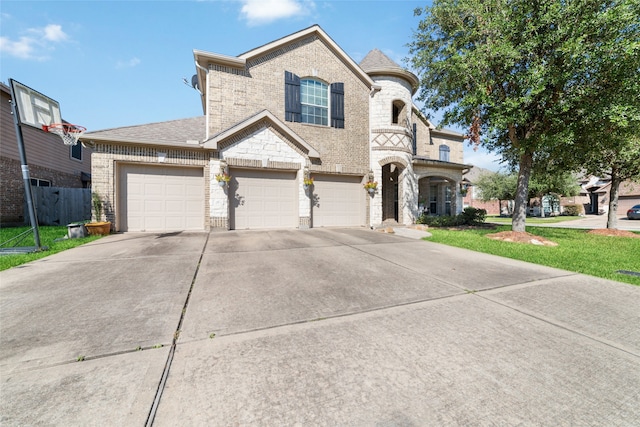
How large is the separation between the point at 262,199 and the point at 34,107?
7.08m

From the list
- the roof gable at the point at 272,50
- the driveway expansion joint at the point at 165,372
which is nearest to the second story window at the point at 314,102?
the roof gable at the point at 272,50

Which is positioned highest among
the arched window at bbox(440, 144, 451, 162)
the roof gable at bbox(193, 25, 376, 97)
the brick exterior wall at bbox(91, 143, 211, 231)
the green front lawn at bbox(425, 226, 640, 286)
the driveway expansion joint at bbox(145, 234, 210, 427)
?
the roof gable at bbox(193, 25, 376, 97)

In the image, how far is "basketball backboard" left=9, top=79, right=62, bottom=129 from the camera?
21.1 feet

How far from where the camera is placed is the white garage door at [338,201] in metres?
11.4

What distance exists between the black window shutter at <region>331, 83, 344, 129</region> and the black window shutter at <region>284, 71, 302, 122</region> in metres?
1.69

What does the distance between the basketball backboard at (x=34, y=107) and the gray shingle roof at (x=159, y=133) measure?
0.93 metres

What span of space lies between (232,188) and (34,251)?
5.58 m

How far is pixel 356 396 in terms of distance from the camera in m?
1.66

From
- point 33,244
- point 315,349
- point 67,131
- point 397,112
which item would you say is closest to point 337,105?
point 397,112

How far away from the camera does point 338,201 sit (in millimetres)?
11875

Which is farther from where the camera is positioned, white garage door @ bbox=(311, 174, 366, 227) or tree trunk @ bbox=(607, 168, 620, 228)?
white garage door @ bbox=(311, 174, 366, 227)

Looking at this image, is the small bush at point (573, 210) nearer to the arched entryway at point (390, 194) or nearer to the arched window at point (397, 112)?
the arched entryway at point (390, 194)

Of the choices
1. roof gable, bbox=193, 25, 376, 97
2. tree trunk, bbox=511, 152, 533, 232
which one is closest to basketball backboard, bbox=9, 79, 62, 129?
roof gable, bbox=193, 25, 376, 97

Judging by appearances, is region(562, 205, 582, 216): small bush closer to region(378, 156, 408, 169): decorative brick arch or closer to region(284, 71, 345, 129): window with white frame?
region(378, 156, 408, 169): decorative brick arch
